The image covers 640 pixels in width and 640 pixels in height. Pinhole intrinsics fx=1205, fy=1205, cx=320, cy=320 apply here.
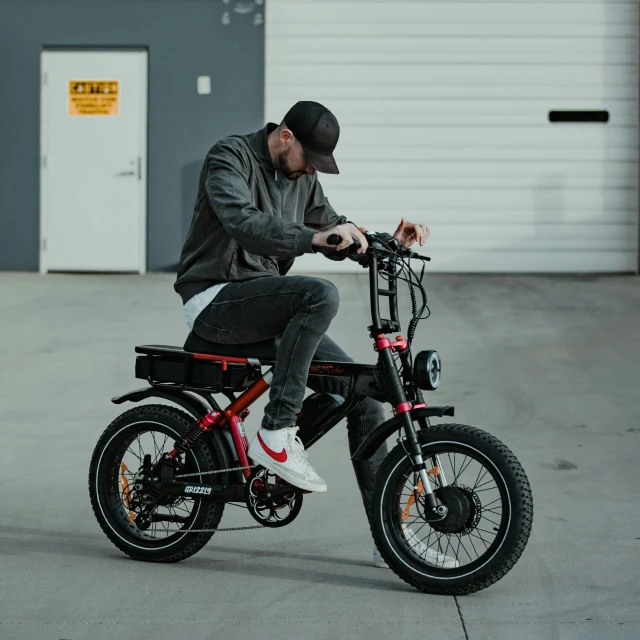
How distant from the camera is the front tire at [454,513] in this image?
4102 mm

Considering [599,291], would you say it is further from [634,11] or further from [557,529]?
[557,529]

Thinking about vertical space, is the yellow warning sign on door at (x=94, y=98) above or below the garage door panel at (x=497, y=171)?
above

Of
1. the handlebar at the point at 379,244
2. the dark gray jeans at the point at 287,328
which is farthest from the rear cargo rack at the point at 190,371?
the handlebar at the point at 379,244

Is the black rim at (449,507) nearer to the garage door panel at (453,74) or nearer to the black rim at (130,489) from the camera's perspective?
the black rim at (130,489)

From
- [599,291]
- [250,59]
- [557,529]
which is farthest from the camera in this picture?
[250,59]

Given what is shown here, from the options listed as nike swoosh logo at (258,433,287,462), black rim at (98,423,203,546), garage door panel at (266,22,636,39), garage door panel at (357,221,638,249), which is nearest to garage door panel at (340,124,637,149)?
garage door panel at (357,221,638,249)

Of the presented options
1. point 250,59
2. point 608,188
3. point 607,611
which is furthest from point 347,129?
point 607,611

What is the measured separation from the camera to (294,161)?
4.50m

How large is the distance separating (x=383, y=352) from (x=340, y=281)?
8.27m

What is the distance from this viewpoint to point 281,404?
Answer: 4.32m

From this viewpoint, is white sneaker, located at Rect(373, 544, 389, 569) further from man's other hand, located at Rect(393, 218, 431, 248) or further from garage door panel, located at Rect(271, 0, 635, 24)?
garage door panel, located at Rect(271, 0, 635, 24)

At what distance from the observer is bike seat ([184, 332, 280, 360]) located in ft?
14.8

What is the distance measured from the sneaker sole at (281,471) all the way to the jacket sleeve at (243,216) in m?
0.74

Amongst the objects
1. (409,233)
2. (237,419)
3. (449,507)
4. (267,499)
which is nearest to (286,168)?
(409,233)
